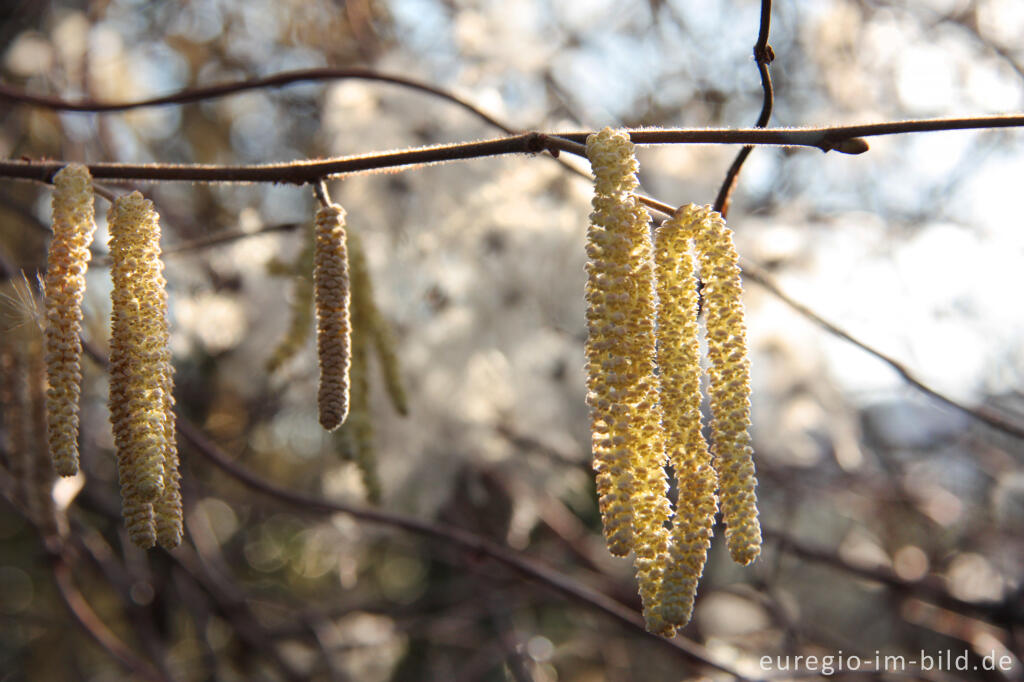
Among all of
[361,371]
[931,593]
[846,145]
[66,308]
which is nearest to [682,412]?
[846,145]

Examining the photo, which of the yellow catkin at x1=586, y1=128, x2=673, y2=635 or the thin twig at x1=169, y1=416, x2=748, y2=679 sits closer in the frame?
the yellow catkin at x1=586, y1=128, x2=673, y2=635

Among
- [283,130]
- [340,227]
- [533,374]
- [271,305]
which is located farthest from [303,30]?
[340,227]

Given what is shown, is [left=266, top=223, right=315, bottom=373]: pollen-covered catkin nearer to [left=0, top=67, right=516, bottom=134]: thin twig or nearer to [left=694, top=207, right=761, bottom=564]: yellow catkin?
[left=0, top=67, right=516, bottom=134]: thin twig

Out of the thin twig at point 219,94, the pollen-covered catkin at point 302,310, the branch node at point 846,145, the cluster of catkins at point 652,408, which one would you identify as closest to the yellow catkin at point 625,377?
the cluster of catkins at point 652,408

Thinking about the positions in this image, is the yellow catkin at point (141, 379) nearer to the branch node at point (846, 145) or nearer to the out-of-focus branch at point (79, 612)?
the branch node at point (846, 145)

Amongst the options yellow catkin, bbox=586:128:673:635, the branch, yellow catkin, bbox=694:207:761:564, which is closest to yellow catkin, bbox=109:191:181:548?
yellow catkin, bbox=586:128:673:635

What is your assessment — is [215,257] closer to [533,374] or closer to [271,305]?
[271,305]
